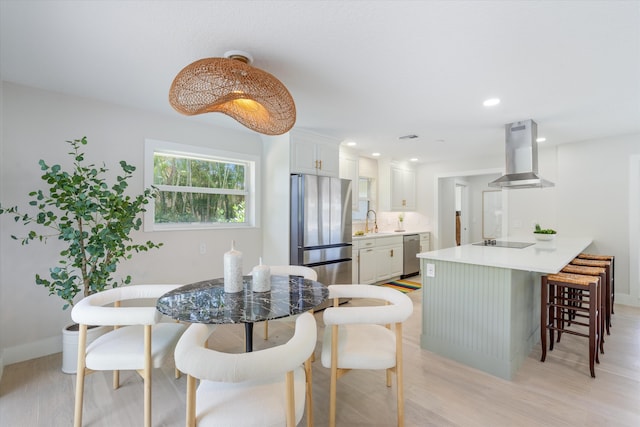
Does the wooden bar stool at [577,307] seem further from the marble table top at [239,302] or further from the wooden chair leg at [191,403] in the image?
the wooden chair leg at [191,403]

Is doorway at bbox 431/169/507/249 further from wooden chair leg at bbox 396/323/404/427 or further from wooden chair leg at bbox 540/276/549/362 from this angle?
wooden chair leg at bbox 396/323/404/427

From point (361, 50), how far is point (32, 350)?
362 cm

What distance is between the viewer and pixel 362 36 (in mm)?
1791

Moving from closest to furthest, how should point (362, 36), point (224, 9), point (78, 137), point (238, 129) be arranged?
point (224, 9) → point (362, 36) → point (78, 137) → point (238, 129)

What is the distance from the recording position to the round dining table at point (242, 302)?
143 cm

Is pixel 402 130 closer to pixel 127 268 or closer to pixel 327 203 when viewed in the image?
pixel 327 203

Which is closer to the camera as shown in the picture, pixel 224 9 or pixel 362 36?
pixel 224 9

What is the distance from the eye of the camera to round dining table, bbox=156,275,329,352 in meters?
1.43

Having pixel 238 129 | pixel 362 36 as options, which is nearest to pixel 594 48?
pixel 362 36

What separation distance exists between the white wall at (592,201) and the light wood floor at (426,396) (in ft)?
7.20

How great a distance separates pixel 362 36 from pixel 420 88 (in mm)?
957

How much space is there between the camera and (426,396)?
2049 millimetres

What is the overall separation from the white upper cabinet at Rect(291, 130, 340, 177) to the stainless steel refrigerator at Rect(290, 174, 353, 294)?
0.18 m

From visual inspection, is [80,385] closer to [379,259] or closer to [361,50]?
[361,50]
